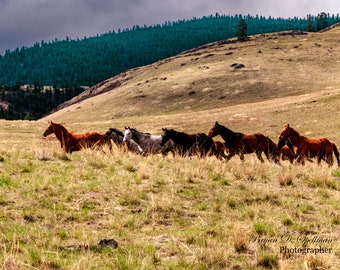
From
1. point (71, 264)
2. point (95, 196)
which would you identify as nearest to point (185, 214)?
point (95, 196)

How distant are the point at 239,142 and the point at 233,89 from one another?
2771 inches

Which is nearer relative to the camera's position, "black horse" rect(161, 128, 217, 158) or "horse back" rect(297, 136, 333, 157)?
"horse back" rect(297, 136, 333, 157)

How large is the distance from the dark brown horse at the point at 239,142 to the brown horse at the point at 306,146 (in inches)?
61.2

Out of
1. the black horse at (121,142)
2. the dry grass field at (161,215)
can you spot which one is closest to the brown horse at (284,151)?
the dry grass field at (161,215)

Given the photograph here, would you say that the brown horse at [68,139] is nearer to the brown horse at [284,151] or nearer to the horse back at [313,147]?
the brown horse at [284,151]

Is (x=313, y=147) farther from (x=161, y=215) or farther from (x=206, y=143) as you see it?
(x=161, y=215)

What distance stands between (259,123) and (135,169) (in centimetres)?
3743

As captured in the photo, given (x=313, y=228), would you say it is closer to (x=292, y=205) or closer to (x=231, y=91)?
(x=292, y=205)

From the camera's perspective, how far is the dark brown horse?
19.0m

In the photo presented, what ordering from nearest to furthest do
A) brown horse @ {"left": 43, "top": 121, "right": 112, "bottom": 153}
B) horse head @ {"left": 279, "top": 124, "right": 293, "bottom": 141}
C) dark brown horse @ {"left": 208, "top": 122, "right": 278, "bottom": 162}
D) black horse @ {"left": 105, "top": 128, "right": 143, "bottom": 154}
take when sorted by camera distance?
horse head @ {"left": 279, "top": 124, "right": 293, "bottom": 141}, brown horse @ {"left": 43, "top": 121, "right": 112, "bottom": 153}, dark brown horse @ {"left": 208, "top": 122, "right": 278, "bottom": 162}, black horse @ {"left": 105, "top": 128, "right": 143, "bottom": 154}

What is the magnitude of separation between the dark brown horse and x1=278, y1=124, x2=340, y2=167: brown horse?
61.2 inches

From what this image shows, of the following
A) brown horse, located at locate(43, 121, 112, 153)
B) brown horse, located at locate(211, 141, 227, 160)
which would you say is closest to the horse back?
brown horse, located at locate(211, 141, 227, 160)

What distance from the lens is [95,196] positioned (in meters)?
9.47

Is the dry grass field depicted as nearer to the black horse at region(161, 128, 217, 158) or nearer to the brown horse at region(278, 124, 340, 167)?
the black horse at region(161, 128, 217, 158)
